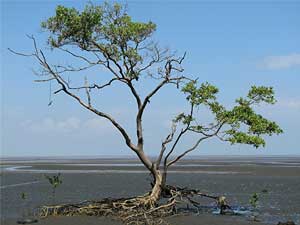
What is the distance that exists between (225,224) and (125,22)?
9.35m

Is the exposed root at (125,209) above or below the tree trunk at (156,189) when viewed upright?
below

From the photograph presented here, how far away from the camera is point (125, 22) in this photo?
71.4ft

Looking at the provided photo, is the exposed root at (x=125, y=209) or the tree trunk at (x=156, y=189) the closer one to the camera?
the exposed root at (x=125, y=209)

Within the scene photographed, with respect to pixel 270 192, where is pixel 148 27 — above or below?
above

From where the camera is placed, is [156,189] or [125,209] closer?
[125,209]

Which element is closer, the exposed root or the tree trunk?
the exposed root

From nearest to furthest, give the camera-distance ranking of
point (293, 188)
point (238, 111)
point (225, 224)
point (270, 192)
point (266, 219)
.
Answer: point (225, 224)
point (266, 219)
point (238, 111)
point (270, 192)
point (293, 188)

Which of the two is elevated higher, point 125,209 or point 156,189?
point 156,189

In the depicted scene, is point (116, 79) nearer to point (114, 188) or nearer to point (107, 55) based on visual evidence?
point (107, 55)

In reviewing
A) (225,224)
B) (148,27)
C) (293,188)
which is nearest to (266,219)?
(225,224)

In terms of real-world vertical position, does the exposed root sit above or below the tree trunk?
below

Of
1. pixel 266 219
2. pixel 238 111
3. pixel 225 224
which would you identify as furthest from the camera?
pixel 238 111

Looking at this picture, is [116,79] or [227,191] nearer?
[116,79]

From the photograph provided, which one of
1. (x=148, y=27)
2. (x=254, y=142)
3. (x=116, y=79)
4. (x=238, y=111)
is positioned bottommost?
(x=254, y=142)
